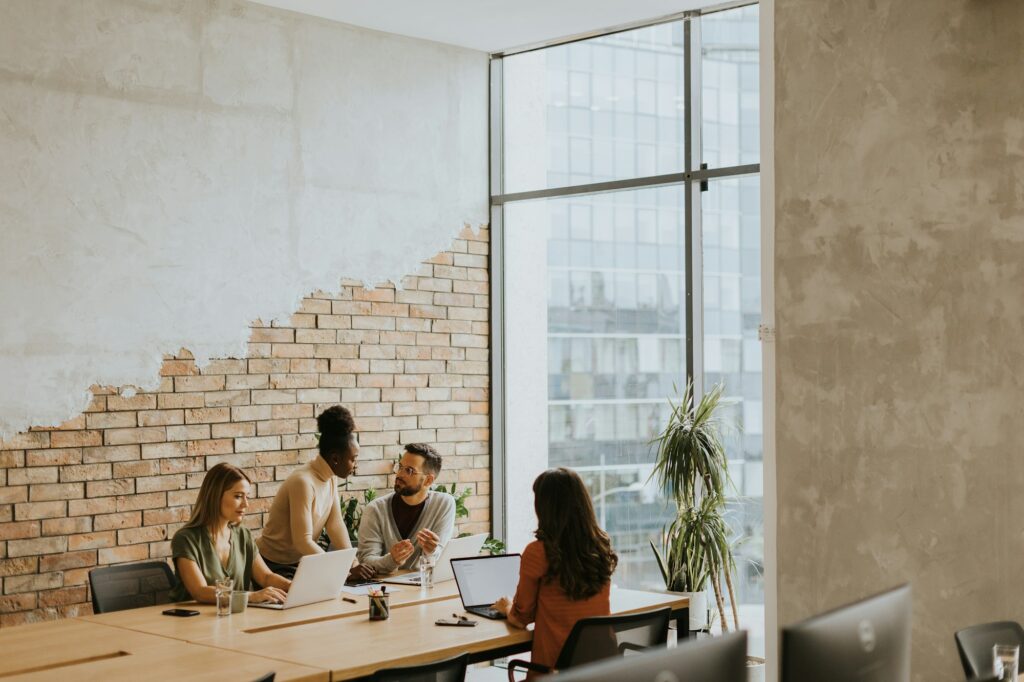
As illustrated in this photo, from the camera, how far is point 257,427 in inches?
242

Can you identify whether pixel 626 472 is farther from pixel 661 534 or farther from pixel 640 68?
pixel 640 68

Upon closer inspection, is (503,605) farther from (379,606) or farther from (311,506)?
(311,506)

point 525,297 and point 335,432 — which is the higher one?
point 525,297

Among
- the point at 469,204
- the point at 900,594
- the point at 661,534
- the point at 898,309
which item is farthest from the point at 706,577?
the point at 900,594

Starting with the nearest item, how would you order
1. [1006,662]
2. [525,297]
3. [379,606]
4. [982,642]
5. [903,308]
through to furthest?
[1006,662] → [982,642] → [379,606] → [903,308] → [525,297]

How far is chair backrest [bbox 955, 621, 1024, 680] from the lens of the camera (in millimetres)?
3402

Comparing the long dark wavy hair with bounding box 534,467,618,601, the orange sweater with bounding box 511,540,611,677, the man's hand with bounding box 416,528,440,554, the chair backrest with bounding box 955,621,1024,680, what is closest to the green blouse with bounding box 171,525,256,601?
the man's hand with bounding box 416,528,440,554

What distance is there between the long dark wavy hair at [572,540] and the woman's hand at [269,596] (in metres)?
1.17

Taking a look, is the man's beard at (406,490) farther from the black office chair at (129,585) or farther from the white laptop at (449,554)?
the black office chair at (129,585)

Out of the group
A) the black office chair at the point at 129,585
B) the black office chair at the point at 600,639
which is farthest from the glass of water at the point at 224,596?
the black office chair at the point at 600,639

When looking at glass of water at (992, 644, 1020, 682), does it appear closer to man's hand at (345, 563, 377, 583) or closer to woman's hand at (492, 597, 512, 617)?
woman's hand at (492, 597, 512, 617)

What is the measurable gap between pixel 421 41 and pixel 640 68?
4.49ft

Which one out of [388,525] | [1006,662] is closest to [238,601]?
[388,525]

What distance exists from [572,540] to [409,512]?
1712 millimetres
